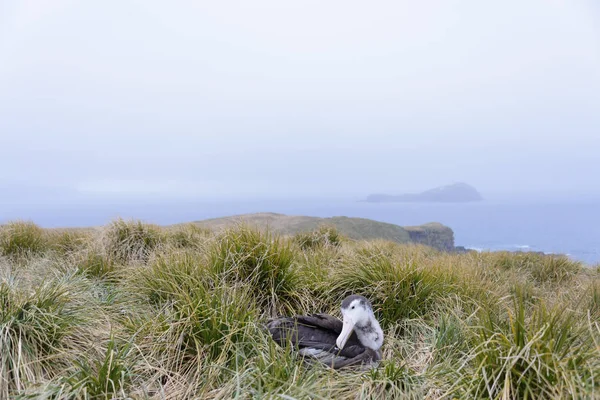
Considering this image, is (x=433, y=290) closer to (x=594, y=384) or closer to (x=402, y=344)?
(x=402, y=344)

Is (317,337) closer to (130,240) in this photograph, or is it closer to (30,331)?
(30,331)

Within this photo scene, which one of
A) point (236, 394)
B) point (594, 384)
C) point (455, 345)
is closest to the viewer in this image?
point (594, 384)

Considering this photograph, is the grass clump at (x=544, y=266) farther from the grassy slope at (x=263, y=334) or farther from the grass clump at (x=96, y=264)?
the grass clump at (x=96, y=264)

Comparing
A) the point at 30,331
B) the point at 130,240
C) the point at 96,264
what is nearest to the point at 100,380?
the point at 30,331

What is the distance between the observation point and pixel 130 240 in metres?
7.55

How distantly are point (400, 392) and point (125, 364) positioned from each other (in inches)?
79.0

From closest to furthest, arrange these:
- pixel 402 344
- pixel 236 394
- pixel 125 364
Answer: pixel 236 394, pixel 125 364, pixel 402 344

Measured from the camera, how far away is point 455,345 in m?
3.37

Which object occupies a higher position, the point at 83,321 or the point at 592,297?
the point at 83,321

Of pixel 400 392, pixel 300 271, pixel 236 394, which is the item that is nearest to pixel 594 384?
pixel 400 392

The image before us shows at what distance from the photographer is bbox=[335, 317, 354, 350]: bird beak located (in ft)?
10.6

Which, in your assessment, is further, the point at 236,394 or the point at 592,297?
the point at 592,297

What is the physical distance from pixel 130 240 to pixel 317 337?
17.5ft

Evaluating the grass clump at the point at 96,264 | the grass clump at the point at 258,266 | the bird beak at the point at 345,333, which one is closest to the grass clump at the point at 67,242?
the grass clump at the point at 96,264
